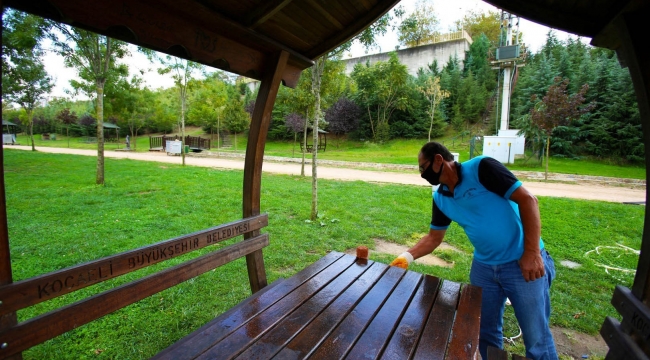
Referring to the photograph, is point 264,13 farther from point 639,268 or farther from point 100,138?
point 100,138

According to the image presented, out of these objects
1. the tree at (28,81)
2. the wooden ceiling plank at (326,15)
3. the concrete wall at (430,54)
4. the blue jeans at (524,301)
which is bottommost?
the blue jeans at (524,301)

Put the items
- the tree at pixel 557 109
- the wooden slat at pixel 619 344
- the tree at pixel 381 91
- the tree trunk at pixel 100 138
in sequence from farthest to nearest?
the tree at pixel 381 91
the tree at pixel 557 109
the tree trunk at pixel 100 138
the wooden slat at pixel 619 344

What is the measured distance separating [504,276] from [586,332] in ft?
5.68

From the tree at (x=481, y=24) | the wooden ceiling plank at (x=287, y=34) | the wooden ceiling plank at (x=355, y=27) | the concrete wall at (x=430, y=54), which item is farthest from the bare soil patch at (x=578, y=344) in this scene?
the tree at (x=481, y=24)

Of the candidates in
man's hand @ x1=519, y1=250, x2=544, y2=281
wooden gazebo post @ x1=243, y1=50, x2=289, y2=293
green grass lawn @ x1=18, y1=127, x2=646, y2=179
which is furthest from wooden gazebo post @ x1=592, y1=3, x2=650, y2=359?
green grass lawn @ x1=18, y1=127, x2=646, y2=179

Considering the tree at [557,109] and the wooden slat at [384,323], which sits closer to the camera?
the wooden slat at [384,323]

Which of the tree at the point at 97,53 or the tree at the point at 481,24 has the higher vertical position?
the tree at the point at 481,24

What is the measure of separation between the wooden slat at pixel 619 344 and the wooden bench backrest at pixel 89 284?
7.39 feet

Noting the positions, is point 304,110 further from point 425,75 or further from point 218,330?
point 425,75

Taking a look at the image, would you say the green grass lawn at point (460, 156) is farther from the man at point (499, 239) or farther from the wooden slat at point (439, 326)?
the wooden slat at point (439, 326)

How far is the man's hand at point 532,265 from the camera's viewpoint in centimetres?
203

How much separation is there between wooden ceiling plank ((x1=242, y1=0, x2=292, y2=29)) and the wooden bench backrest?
1.44m

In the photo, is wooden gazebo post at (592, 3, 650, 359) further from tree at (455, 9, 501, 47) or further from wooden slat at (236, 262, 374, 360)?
tree at (455, 9, 501, 47)

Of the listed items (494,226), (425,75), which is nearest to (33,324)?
(494,226)
